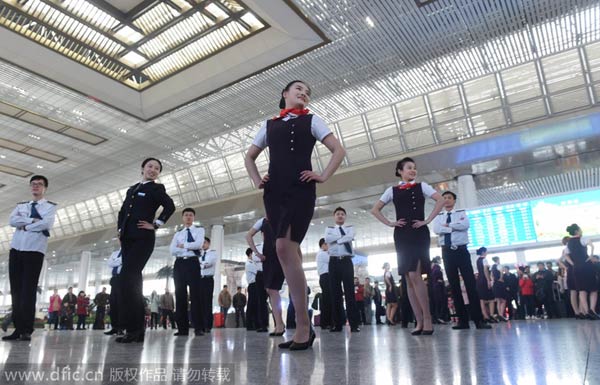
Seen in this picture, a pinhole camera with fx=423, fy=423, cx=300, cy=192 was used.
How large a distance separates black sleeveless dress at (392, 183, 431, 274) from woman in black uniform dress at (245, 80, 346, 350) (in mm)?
1704

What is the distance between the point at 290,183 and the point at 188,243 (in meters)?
2.97

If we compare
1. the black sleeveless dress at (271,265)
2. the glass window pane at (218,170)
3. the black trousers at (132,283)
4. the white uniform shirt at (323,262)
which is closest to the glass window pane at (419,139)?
the glass window pane at (218,170)

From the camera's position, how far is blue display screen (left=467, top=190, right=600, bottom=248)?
11.4 meters

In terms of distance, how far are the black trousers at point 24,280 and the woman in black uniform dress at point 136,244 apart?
1185 mm

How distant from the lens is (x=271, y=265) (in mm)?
4445

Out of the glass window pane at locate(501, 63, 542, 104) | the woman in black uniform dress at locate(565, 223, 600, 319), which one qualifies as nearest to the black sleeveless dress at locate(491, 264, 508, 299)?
the woman in black uniform dress at locate(565, 223, 600, 319)

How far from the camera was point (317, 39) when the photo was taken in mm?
10180

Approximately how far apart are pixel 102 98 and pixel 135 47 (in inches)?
74.9

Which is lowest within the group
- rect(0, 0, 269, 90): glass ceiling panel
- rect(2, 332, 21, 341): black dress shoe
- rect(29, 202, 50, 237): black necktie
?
rect(2, 332, 21, 341): black dress shoe

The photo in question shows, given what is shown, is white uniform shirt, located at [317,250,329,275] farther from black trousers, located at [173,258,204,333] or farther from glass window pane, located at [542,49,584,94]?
glass window pane, located at [542,49,584,94]

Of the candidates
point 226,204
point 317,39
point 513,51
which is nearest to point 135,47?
point 317,39

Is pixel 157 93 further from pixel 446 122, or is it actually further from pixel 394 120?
pixel 446 122

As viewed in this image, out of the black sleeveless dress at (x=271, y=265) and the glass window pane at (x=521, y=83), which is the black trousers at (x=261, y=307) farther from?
the glass window pane at (x=521, y=83)

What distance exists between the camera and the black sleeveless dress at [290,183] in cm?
246
